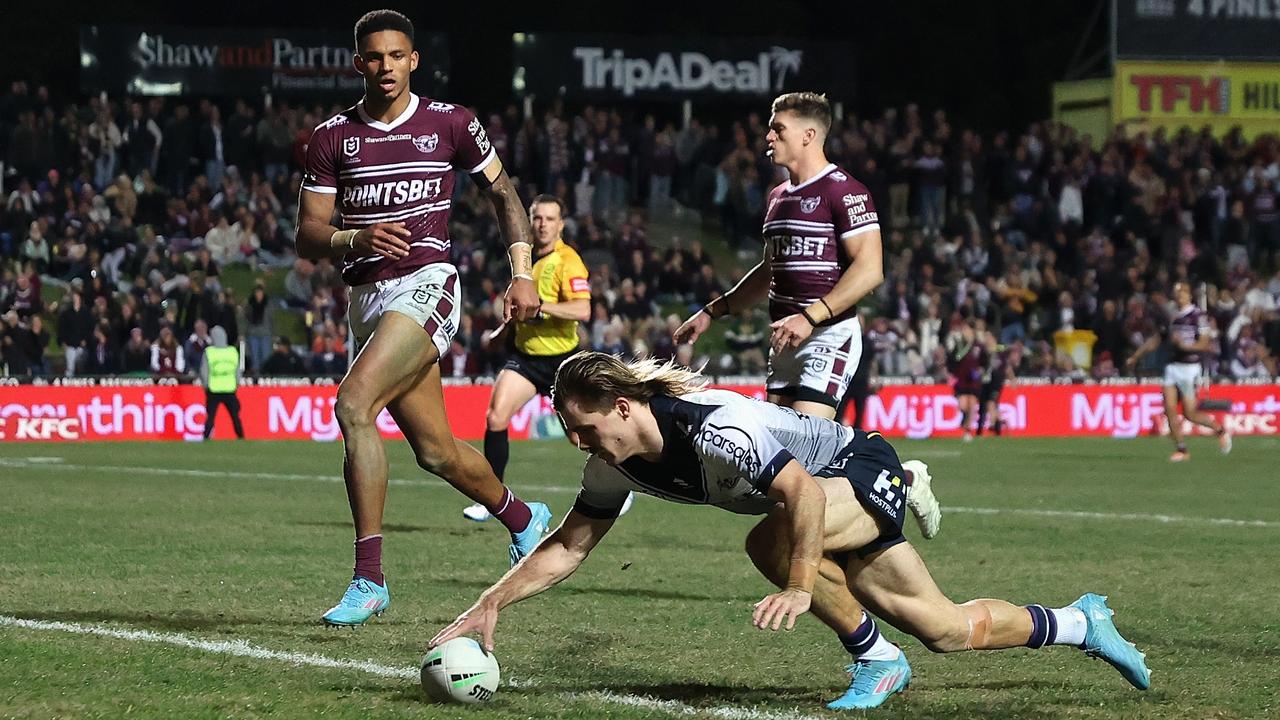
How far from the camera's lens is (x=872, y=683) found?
5992 millimetres

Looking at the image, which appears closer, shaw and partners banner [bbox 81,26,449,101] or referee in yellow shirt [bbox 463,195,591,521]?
referee in yellow shirt [bbox 463,195,591,521]

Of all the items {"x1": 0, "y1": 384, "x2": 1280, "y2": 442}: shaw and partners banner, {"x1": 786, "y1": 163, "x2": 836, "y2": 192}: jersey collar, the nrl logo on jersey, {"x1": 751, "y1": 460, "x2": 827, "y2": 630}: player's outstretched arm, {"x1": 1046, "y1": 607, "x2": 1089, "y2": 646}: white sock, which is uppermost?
the nrl logo on jersey

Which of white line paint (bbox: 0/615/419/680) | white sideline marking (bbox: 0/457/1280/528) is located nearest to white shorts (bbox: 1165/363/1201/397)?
white sideline marking (bbox: 0/457/1280/528)

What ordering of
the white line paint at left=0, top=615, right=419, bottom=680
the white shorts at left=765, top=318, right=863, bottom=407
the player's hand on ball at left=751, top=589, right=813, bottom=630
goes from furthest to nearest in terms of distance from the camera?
the white shorts at left=765, top=318, right=863, bottom=407 → the white line paint at left=0, top=615, right=419, bottom=680 → the player's hand on ball at left=751, top=589, right=813, bottom=630

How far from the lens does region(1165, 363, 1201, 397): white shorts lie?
23047mm

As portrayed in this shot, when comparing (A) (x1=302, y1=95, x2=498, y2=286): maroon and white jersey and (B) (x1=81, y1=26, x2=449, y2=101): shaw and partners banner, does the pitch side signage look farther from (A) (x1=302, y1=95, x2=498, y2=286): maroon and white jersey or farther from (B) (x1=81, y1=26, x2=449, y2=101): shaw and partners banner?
(A) (x1=302, y1=95, x2=498, y2=286): maroon and white jersey

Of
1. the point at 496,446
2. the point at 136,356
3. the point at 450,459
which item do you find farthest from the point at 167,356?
the point at 450,459

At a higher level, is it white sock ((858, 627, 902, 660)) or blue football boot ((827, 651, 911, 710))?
white sock ((858, 627, 902, 660))

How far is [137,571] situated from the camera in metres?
9.44

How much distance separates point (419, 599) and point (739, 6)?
39.0m

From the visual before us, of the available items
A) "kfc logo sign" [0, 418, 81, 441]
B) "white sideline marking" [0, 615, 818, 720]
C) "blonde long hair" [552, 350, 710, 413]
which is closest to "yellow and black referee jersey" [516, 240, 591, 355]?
"white sideline marking" [0, 615, 818, 720]

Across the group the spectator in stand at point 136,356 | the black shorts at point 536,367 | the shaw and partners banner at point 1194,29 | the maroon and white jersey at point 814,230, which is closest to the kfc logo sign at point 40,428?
the spectator in stand at point 136,356

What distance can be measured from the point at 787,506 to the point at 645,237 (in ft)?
90.9

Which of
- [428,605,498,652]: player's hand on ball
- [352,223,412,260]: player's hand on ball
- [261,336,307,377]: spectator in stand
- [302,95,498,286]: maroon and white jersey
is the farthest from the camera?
[261,336,307,377]: spectator in stand
